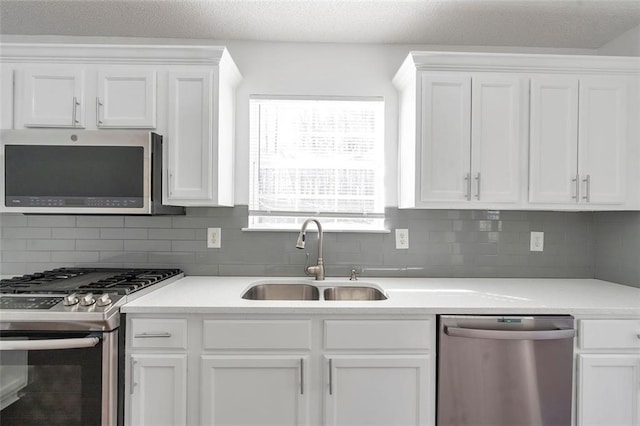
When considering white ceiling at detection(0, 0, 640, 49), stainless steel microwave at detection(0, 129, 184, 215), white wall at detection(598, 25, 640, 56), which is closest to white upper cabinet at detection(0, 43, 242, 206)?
stainless steel microwave at detection(0, 129, 184, 215)

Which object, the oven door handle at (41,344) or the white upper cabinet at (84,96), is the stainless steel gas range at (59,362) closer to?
the oven door handle at (41,344)

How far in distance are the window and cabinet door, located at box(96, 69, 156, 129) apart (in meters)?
0.64

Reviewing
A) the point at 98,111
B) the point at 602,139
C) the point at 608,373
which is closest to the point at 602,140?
the point at 602,139

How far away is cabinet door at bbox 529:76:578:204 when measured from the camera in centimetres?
216

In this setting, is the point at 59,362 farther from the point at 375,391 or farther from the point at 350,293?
the point at 350,293

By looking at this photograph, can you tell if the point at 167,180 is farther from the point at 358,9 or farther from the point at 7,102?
the point at 358,9

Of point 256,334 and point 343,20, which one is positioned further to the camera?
point 343,20

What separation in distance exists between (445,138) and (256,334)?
1.42 meters

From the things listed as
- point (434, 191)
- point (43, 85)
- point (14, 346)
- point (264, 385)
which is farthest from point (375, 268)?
point (43, 85)

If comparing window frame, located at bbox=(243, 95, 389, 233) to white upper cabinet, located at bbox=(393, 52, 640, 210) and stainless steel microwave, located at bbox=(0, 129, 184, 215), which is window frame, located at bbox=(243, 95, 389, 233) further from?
stainless steel microwave, located at bbox=(0, 129, 184, 215)

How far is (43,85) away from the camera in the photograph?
2.09 metres

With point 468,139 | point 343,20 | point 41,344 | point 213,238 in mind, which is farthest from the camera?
point 213,238

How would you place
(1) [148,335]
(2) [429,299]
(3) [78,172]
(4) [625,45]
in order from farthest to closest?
(4) [625,45] < (3) [78,172] < (2) [429,299] < (1) [148,335]

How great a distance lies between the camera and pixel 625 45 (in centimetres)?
236
